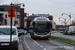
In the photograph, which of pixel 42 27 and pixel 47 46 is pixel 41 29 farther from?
pixel 47 46

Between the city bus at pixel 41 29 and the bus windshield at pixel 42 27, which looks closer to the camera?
the city bus at pixel 41 29

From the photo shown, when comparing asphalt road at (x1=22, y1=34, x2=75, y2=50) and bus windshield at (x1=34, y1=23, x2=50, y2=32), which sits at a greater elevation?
bus windshield at (x1=34, y1=23, x2=50, y2=32)

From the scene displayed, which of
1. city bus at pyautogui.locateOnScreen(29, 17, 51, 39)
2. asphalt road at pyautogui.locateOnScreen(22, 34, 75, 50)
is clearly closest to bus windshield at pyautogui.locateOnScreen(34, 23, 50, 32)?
city bus at pyautogui.locateOnScreen(29, 17, 51, 39)

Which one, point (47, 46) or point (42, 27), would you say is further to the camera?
point (42, 27)

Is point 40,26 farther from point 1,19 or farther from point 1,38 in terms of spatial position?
point 1,19

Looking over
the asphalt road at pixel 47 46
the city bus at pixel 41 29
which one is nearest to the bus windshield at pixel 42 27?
the city bus at pixel 41 29

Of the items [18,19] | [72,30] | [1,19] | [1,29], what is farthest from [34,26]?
[18,19]

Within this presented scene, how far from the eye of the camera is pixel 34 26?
29000mm

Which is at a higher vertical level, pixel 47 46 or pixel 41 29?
pixel 41 29

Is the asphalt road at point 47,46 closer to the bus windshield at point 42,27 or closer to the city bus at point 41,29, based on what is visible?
the city bus at point 41,29

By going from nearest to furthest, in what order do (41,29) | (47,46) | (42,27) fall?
(47,46), (41,29), (42,27)

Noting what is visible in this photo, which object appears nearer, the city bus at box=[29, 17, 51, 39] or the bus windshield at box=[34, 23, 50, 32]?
the city bus at box=[29, 17, 51, 39]

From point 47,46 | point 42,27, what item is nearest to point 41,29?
point 42,27

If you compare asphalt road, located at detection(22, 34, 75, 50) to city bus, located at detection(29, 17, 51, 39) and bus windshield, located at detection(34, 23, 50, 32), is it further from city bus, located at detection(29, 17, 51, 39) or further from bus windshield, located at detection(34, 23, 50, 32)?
bus windshield, located at detection(34, 23, 50, 32)
